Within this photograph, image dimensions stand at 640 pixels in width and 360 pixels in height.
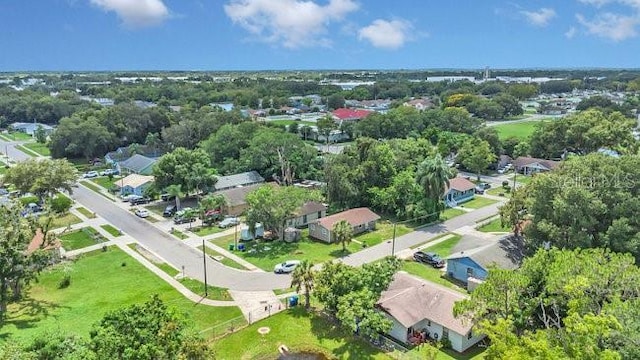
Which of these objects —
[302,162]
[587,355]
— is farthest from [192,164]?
[587,355]

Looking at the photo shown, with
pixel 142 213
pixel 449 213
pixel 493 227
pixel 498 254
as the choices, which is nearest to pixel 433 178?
pixel 449 213

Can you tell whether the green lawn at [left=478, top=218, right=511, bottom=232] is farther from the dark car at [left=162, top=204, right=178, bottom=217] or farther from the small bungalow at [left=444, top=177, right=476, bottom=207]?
the dark car at [left=162, top=204, right=178, bottom=217]

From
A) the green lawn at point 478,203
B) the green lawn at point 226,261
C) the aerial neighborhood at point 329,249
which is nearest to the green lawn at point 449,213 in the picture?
the aerial neighborhood at point 329,249

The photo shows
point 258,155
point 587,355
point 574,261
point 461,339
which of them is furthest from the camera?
point 258,155

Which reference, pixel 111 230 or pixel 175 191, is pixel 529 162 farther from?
pixel 111 230

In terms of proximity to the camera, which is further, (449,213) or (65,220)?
(449,213)

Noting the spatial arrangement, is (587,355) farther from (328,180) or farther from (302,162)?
(302,162)
